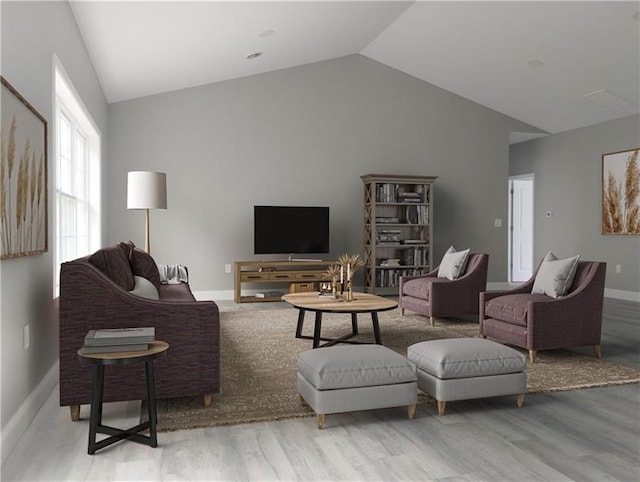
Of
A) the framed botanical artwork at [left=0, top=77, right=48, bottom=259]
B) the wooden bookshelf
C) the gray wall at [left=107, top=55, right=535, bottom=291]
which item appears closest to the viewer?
the framed botanical artwork at [left=0, top=77, right=48, bottom=259]

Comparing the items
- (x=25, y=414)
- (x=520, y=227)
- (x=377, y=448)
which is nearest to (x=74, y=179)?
(x=25, y=414)

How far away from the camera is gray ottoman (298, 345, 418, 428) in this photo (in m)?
2.83

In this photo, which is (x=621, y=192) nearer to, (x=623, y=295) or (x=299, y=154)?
(x=623, y=295)

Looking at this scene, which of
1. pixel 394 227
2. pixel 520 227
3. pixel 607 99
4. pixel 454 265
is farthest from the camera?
pixel 520 227

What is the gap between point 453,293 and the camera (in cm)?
580

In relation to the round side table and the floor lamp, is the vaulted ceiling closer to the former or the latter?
the floor lamp

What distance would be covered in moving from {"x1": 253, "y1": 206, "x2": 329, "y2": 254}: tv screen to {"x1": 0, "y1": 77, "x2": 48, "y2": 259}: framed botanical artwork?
4532mm

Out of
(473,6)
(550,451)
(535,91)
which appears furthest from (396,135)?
(550,451)

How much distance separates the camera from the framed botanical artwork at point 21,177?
2.51m

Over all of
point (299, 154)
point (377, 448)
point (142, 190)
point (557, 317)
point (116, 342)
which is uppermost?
point (299, 154)

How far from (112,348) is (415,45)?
6.42 m

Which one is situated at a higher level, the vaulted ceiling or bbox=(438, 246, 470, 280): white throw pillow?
the vaulted ceiling

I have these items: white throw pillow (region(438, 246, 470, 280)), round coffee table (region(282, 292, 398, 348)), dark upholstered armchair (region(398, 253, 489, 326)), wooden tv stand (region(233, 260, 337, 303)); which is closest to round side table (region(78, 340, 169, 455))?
round coffee table (region(282, 292, 398, 348))

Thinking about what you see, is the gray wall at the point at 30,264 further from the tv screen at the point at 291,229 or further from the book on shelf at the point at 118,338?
the tv screen at the point at 291,229
